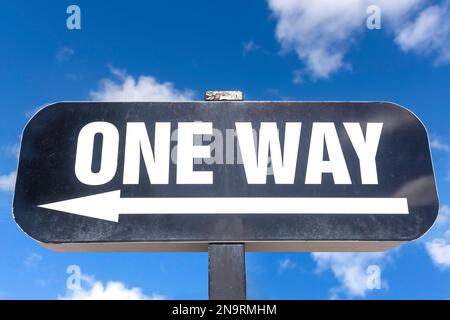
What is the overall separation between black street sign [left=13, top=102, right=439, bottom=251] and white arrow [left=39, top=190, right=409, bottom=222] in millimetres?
10

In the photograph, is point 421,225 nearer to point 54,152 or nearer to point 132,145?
point 132,145

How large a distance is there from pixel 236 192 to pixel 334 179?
1037 millimetres

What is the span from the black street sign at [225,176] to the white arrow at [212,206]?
10mm

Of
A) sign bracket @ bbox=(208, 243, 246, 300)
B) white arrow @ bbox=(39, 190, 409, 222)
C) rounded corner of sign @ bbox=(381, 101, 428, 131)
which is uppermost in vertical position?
rounded corner of sign @ bbox=(381, 101, 428, 131)

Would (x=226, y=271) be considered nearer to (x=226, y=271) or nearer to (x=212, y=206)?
(x=226, y=271)

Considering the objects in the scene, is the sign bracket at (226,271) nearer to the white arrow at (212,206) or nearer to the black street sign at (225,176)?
the black street sign at (225,176)

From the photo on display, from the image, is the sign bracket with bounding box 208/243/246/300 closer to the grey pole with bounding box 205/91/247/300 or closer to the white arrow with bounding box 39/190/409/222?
the grey pole with bounding box 205/91/247/300

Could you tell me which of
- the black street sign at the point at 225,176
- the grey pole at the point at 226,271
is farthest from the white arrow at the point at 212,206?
the grey pole at the point at 226,271

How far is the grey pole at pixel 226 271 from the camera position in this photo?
4301mm

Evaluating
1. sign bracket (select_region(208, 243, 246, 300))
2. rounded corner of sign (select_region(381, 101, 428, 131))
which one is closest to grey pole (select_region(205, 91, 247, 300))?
sign bracket (select_region(208, 243, 246, 300))

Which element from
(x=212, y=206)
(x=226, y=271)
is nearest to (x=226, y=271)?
(x=226, y=271)

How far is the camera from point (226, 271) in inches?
172

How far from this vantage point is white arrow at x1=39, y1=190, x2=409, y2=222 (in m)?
4.61

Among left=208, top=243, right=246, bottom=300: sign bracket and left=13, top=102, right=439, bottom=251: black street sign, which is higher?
left=13, top=102, right=439, bottom=251: black street sign
